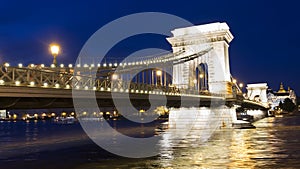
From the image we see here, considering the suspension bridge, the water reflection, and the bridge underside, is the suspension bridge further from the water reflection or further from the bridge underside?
the water reflection

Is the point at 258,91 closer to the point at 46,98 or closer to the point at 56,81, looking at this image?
the point at 56,81

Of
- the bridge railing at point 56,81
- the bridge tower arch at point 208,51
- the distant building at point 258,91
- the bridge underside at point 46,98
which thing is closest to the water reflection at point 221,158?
the bridge underside at point 46,98

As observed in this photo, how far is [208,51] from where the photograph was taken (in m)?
57.6

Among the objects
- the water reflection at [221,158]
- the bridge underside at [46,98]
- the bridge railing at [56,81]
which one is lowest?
the water reflection at [221,158]

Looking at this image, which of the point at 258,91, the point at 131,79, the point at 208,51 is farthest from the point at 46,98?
the point at 258,91

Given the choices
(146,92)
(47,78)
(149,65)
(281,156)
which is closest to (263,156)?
(281,156)

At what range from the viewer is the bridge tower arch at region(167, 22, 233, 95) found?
187ft

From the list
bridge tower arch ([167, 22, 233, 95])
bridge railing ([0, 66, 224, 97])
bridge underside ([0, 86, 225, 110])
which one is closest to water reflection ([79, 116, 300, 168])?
bridge underside ([0, 86, 225, 110])

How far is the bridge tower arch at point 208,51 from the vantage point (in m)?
57.0

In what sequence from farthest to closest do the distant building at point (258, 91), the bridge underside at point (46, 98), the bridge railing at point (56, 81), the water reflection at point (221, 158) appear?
1. the distant building at point (258, 91)
2. the water reflection at point (221, 158)
3. the bridge underside at point (46, 98)
4. the bridge railing at point (56, 81)

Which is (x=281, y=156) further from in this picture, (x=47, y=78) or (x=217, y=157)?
(x=47, y=78)

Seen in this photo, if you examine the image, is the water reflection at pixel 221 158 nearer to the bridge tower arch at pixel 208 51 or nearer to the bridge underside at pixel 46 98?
the bridge underside at pixel 46 98

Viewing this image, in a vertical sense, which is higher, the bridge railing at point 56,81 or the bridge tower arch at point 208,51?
the bridge tower arch at point 208,51

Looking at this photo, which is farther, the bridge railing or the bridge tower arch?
the bridge tower arch
